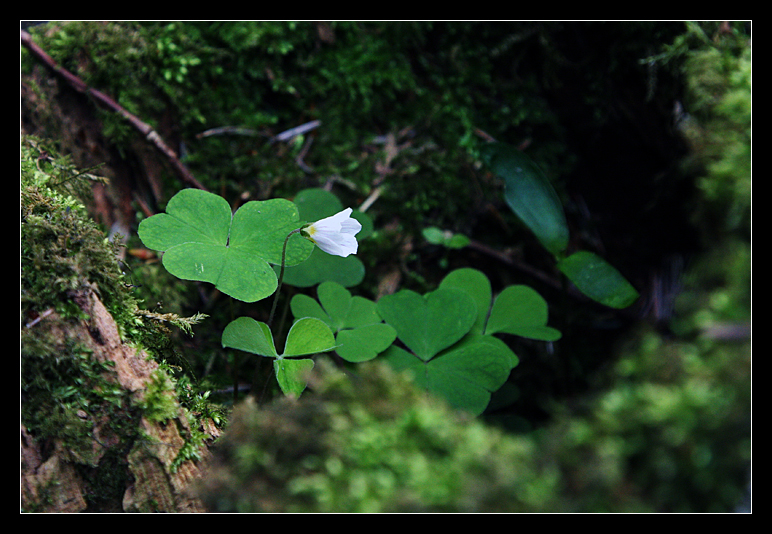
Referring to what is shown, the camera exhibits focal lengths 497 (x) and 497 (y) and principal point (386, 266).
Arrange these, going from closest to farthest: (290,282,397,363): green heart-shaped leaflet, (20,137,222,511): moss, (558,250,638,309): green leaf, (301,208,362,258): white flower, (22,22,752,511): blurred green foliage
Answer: (22,22,752,511): blurred green foliage
(20,137,222,511): moss
(301,208,362,258): white flower
(290,282,397,363): green heart-shaped leaflet
(558,250,638,309): green leaf

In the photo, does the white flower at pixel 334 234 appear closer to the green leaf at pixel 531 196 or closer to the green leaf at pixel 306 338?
the green leaf at pixel 306 338

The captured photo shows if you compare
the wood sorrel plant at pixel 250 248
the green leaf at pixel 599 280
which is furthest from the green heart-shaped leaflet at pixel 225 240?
the green leaf at pixel 599 280

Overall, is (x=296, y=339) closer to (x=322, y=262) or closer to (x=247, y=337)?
(x=247, y=337)

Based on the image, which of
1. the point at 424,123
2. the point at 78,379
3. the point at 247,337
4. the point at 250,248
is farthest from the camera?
the point at 424,123

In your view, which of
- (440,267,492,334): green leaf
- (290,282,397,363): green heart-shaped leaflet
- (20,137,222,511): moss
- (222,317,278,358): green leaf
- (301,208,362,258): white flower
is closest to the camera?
(20,137,222,511): moss

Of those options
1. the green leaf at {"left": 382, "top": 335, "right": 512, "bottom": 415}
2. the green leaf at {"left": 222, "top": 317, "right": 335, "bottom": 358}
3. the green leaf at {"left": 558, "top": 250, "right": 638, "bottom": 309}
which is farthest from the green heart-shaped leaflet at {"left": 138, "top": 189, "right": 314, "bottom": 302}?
the green leaf at {"left": 558, "top": 250, "right": 638, "bottom": 309}

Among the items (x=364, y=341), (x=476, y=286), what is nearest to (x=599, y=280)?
(x=476, y=286)

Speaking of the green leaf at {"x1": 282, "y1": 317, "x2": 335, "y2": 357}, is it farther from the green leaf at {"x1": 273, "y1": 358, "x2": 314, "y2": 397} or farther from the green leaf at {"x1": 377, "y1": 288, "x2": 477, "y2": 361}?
the green leaf at {"x1": 377, "y1": 288, "x2": 477, "y2": 361}
